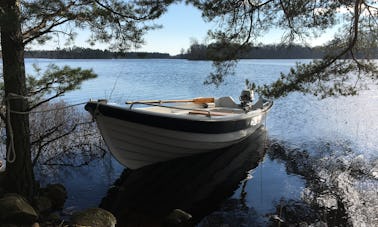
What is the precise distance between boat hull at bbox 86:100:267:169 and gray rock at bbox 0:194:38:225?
7.86ft

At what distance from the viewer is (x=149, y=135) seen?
22.6ft

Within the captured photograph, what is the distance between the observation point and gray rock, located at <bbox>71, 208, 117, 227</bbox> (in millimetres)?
4617

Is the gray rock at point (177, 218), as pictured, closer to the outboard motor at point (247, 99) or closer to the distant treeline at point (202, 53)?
the distant treeline at point (202, 53)

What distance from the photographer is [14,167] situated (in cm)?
486

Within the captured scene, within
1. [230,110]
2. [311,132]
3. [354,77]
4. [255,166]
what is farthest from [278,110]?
[354,77]

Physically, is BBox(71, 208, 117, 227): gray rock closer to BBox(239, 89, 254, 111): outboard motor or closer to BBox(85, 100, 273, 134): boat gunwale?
BBox(85, 100, 273, 134): boat gunwale

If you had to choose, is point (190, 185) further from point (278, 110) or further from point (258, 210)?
point (278, 110)

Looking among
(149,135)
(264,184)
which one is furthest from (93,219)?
(264,184)

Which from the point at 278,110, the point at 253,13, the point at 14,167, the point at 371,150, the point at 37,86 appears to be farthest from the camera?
the point at 278,110

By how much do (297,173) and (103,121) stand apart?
14.8 ft

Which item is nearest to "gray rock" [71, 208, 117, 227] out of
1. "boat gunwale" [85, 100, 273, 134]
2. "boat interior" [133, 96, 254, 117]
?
"boat gunwale" [85, 100, 273, 134]

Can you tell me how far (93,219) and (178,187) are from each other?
2.53 metres

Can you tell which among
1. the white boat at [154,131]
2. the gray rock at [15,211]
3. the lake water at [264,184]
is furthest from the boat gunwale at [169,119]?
the gray rock at [15,211]

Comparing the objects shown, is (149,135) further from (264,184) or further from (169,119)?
(264,184)
